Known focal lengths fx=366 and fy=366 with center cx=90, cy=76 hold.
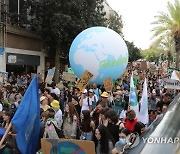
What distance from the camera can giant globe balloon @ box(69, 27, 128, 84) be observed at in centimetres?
1334

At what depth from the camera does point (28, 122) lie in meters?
5.63

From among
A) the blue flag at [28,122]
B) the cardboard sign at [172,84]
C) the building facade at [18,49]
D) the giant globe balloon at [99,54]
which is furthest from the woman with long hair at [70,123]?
the building facade at [18,49]

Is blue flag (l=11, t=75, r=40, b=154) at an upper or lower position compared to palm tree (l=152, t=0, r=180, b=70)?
lower

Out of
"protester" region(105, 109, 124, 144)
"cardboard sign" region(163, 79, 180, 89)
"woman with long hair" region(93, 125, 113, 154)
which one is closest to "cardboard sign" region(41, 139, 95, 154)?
"woman with long hair" region(93, 125, 113, 154)

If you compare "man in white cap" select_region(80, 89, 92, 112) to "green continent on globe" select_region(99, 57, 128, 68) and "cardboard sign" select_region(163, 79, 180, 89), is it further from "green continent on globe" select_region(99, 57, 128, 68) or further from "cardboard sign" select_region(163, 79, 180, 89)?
"green continent on globe" select_region(99, 57, 128, 68)

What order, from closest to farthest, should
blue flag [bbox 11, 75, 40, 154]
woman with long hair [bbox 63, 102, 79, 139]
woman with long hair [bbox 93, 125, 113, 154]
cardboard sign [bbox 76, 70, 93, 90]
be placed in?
woman with long hair [bbox 93, 125, 113, 154] < blue flag [bbox 11, 75, 40, 154] < woman with long hair [bbox 63, 102, 79, 139] < cardboard sign [bbox 76, 70, 93, 90]

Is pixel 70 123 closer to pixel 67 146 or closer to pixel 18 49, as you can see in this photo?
pixel 67 146

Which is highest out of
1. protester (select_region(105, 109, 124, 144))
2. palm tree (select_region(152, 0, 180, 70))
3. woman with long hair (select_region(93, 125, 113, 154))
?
palm tree (select_region(152, 0, 180, 70))

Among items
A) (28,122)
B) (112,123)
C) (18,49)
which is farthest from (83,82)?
(18,49)

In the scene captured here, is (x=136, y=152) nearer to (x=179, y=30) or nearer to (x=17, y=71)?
(x=17, y=71)

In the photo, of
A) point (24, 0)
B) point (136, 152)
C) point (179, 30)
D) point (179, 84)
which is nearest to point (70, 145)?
point (136, 152)

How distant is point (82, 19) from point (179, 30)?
8024 mm

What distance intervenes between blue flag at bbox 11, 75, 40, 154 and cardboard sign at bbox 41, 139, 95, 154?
151cm

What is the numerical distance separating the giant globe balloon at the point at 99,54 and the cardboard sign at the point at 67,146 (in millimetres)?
9250
